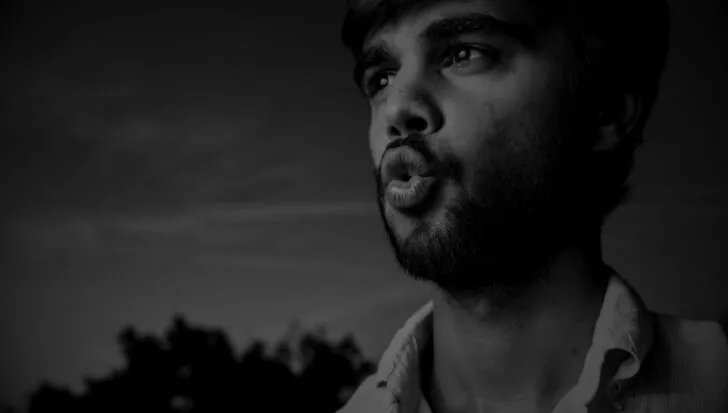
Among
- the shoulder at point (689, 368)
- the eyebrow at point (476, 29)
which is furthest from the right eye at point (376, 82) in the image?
the shoulder at point (689, 368)

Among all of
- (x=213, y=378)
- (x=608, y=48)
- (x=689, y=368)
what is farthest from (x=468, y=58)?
(x=213, y=378)

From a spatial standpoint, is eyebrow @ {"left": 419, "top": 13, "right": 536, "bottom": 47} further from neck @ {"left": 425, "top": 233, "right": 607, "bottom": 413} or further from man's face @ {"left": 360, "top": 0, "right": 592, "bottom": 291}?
neck @ {"left": 425, "top": 233, "right": 607, "bottom": 413}

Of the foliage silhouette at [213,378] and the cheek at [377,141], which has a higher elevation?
the cheek at [377,141]

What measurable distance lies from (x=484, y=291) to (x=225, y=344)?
2.49ft

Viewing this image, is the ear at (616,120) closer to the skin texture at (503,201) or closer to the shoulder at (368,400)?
the skin texture at (503,201)

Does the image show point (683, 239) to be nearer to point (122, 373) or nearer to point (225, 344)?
point (225, 344)

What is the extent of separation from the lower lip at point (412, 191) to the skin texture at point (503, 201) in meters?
0.01

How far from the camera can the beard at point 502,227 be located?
34.7 inches

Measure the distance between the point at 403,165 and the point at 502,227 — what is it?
0.54 feet

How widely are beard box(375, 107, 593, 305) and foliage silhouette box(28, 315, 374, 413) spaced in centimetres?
56

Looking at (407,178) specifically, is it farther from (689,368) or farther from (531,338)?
(689,368)

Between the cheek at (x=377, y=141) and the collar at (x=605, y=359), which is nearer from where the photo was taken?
the collar at (x=605, y=359)

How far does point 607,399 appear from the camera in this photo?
842 mm

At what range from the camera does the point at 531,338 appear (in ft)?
3.00
